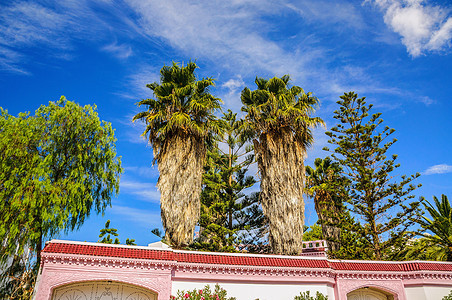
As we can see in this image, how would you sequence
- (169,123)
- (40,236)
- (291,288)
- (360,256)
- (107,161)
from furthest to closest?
(360,256) < (107,161) < (169,123) < (40,236) < (291,288)

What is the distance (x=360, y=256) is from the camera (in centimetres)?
2097

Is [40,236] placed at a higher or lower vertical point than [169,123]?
lower

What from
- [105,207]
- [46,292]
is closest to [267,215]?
[105,207]

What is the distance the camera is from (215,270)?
14047mm

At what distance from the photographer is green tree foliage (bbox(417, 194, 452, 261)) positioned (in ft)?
66.3

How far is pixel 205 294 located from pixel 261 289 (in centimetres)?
261

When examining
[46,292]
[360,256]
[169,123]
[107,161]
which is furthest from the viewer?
[360,256]

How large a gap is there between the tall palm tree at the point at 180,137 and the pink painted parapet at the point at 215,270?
10.2ft

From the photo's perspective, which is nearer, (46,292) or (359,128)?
(46,292)

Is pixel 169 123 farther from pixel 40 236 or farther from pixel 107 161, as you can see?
pixel 40 236

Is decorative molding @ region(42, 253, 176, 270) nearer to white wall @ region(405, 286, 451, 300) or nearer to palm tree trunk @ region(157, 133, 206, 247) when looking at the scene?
palm tree trunk @ region(157, 133, 206, 247)

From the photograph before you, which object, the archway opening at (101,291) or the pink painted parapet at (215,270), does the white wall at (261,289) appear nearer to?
the pink painted parapet at (215,270)

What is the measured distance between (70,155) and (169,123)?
594 cm

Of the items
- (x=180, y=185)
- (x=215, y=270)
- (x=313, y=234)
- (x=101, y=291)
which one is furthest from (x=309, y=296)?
(x=313, y=234)
